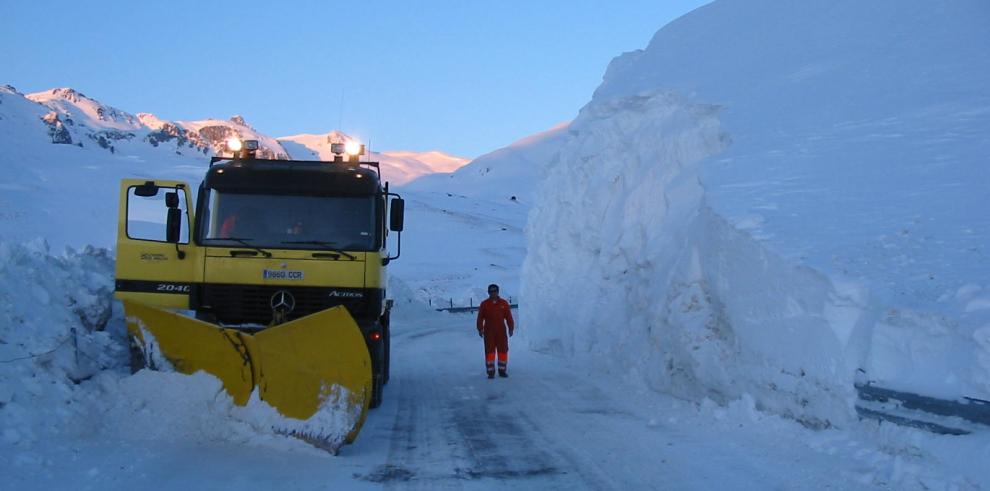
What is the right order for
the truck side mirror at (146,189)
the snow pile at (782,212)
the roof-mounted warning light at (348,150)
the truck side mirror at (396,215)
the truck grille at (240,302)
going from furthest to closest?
the roof-mounted warning light at (348,150) < the truck side mirror at (396,215) < the truck side mirror at (146,189) < the truck grille at (240,302) < the snow pile at (782,212)

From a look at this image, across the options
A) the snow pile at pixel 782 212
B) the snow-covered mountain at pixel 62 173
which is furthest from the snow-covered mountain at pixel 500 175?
the snow pile at pixel 782 212

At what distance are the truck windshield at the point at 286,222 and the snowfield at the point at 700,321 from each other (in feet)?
4.83

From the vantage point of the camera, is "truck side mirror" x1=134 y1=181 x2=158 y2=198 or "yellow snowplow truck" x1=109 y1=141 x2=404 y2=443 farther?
"truck side mirror" x1=134 y1=181 x2=158 y2=198

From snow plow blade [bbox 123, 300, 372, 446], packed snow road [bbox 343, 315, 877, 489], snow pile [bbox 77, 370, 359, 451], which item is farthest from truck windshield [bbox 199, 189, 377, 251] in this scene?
packed snow road [bbox 343, 315, 877, 489]

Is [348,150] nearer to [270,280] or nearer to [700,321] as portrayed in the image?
[270,280]

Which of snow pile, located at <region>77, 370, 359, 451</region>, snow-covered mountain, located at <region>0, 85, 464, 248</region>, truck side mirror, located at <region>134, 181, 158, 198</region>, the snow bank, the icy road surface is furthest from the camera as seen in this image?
snow-covered mountain, located at <region>0, 85, 464, 248</region>

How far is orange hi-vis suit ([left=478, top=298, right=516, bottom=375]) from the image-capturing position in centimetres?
1304

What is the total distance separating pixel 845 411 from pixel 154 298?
6570 millimetres

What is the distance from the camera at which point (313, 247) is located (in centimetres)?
894

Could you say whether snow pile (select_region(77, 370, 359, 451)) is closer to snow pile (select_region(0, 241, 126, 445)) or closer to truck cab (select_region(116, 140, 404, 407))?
snow pile (select_region(0, 241, 126, 445))

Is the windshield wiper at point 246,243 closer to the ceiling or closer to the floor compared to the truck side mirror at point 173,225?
closer to the floor

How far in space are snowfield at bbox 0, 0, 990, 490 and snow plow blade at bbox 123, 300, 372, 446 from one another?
154 mm

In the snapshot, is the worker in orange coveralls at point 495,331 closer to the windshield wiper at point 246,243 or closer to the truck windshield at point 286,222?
the truck windshield at point 286,222

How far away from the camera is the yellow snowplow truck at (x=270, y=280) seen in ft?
24.0
